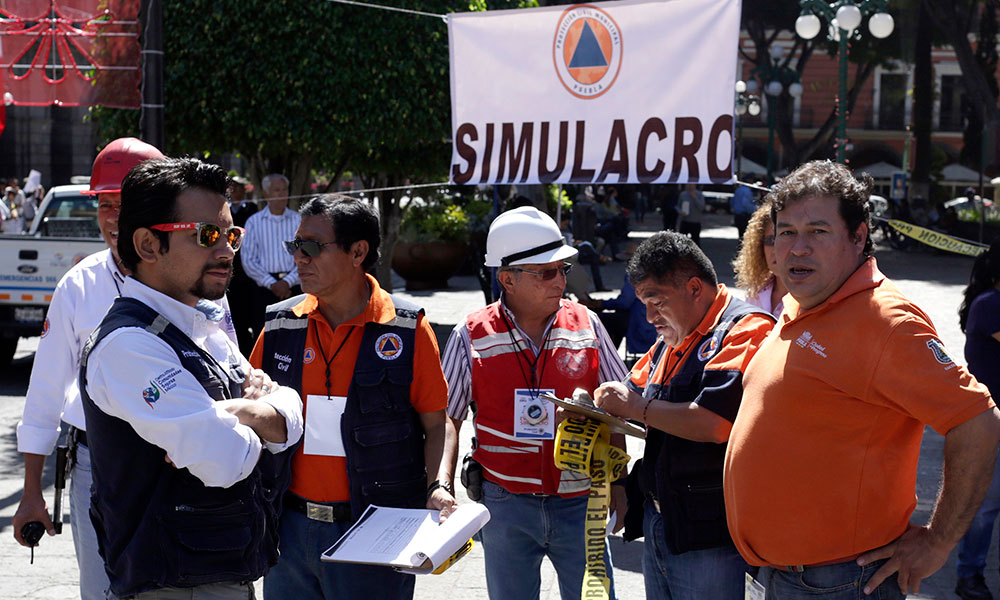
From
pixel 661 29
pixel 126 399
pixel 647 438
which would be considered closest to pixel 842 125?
pixel 661 29

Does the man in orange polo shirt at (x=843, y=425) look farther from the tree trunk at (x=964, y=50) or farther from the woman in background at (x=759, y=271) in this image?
the tree trunk at (x=964, y=50)

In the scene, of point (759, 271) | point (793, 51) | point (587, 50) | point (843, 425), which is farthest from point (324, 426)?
point (793, 51)

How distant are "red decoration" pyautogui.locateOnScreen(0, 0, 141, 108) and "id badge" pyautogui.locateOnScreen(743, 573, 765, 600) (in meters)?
6.50

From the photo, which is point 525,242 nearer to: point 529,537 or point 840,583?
point 529,537

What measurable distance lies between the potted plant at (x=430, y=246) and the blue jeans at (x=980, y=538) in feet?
41.8

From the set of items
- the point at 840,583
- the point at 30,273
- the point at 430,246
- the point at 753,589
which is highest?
the point at 840,583

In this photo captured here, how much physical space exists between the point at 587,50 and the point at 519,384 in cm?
302

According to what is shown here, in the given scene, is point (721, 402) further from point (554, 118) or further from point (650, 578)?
point (554, 118)

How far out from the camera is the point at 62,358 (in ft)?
11.2

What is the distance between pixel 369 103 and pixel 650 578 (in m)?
8.73

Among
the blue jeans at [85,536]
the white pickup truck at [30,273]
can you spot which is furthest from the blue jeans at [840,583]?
→ the white pickup truck at [30,273]

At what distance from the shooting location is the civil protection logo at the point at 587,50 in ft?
20.0

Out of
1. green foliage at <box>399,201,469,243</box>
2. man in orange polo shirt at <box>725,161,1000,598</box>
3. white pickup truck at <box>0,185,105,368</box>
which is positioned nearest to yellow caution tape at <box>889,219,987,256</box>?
man in orange polo shirt at <box>725,161,1000,598</box>

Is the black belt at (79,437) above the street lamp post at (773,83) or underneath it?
underneath
